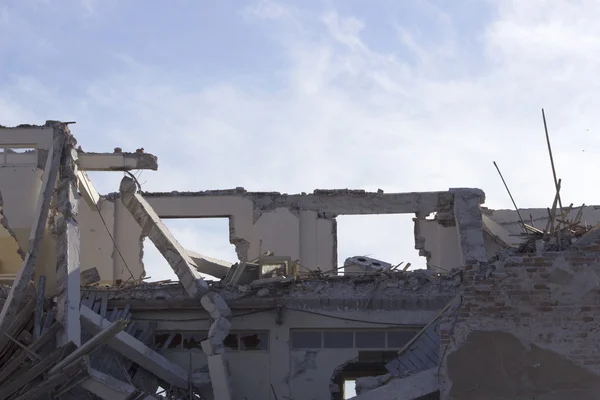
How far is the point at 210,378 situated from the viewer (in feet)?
46.6

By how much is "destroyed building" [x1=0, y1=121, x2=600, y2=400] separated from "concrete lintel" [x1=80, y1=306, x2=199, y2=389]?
0.07ft

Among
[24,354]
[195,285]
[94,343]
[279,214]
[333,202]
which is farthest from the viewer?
[279,214]

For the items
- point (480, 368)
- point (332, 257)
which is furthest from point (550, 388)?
point (332, 257)

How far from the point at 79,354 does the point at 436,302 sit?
5.49m

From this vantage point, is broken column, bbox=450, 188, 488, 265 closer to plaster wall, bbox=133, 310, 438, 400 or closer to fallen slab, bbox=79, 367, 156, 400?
plaster wall, bbox=133, 310, 438, 400

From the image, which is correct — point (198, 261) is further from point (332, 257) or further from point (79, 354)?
point (332, 257)

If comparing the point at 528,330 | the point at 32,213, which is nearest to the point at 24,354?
the point at 528,330

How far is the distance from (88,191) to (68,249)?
25.5 ft

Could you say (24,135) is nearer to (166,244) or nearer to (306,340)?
(166,244)

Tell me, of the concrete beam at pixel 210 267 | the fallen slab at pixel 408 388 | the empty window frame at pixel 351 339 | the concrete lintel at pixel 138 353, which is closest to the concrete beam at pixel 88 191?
the concrete beam at pixel 210 267

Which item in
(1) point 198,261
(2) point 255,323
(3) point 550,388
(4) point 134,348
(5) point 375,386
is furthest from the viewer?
(1) point 198,261

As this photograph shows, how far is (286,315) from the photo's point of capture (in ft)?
49.9

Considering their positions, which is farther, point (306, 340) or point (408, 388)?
point (306, 340)

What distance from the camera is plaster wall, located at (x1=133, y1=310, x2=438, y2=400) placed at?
49.3ft
